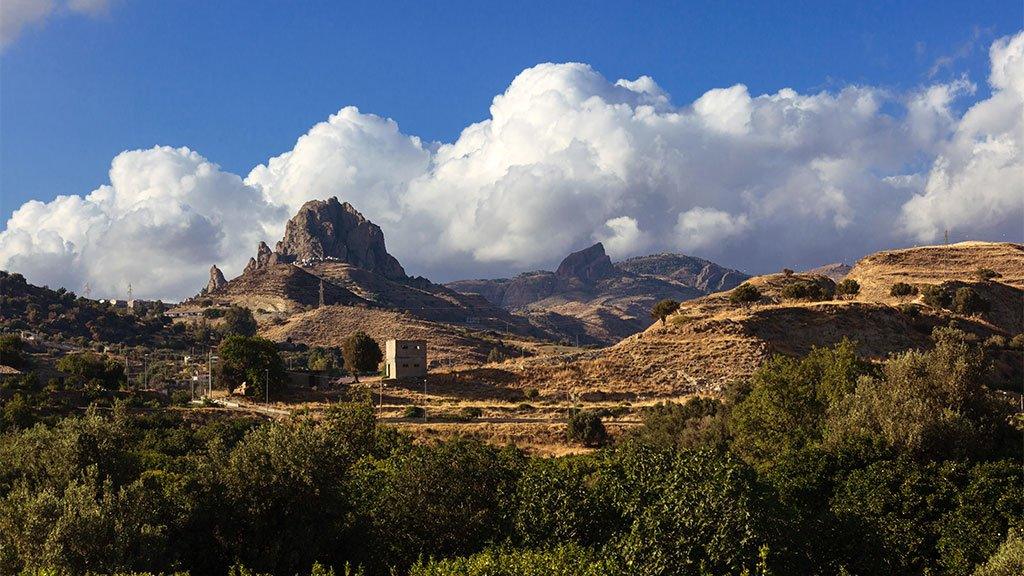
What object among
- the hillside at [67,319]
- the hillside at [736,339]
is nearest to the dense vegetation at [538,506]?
the hillside at [736,339]

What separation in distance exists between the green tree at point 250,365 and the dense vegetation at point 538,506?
173 ft

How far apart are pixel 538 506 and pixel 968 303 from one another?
110105 millimetres

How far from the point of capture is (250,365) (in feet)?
314

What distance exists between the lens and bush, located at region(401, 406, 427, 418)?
274 feet

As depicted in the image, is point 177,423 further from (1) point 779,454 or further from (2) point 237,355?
(1) point 779,454

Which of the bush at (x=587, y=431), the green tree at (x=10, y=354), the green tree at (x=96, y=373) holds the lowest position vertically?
the bush at (x=587, y=431)

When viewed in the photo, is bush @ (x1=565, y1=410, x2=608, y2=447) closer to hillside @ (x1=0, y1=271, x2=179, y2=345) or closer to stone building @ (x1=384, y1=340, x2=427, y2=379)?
stone building @ (x1=384, y1=340, x2=427, y2=379)

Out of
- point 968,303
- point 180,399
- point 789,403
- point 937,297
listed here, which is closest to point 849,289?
point 937,297

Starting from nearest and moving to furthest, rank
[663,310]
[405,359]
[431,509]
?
[431,509] < [405,359] < [663,310]

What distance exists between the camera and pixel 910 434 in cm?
3869

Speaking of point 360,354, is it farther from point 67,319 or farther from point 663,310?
point 67,319

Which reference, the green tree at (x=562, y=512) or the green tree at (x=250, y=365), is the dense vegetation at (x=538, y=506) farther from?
the green tree at (x=250, y=365)

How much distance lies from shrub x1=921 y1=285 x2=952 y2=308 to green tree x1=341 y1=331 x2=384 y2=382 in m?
83.0

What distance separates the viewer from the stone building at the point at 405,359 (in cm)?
10438
